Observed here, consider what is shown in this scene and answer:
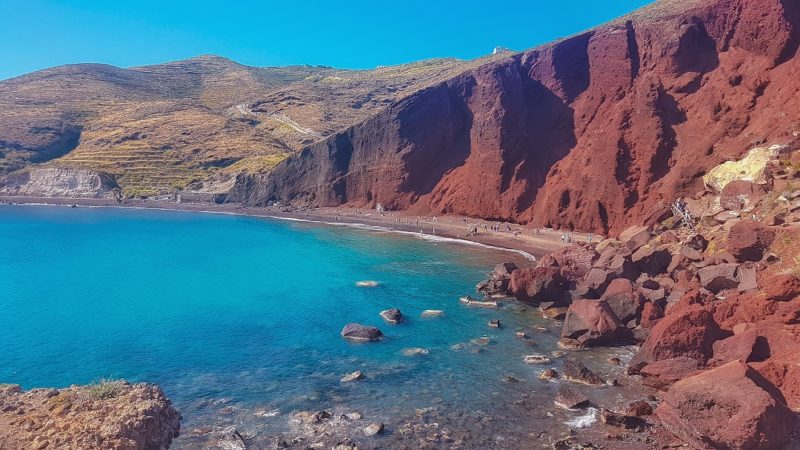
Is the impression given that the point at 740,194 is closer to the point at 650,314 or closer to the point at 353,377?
the point at 650,314

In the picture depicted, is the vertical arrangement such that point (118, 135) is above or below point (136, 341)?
above

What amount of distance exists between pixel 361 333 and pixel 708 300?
66.9 feet

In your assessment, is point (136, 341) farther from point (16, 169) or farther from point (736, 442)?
point (16, 169)

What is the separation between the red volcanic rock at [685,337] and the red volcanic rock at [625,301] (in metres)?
6.45

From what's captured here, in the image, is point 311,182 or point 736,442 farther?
point 311,182

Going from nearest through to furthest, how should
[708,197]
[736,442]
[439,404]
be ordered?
[736,442] < [439,404] < [708,197]

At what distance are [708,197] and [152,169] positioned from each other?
426 ft

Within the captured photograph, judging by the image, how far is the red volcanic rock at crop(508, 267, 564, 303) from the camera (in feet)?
123

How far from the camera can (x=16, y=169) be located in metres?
134

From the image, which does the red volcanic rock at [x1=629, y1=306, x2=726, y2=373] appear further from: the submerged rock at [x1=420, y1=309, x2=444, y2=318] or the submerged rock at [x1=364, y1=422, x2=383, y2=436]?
the submerged rock at [x1=420, y1=309, x2=444, y2=318]

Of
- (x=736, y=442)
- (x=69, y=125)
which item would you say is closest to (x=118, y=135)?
(x=69, y=125)

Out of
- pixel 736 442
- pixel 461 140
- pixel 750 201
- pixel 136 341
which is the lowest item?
pixel 136 341

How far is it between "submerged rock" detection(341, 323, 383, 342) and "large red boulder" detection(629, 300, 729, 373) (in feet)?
47.9

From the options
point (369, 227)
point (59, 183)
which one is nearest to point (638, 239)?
point (369, 227)
